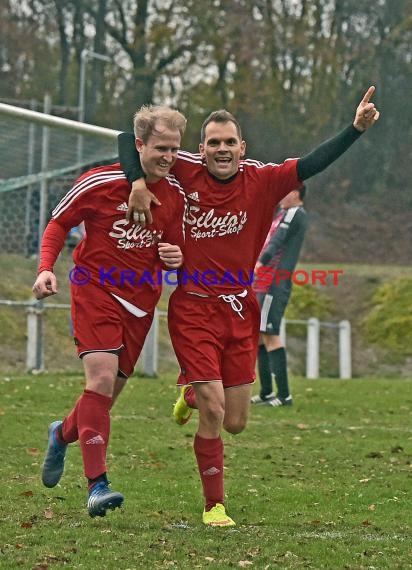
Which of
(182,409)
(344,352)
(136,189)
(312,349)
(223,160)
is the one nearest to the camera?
(136,189)

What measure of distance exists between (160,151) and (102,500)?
5.89 feet

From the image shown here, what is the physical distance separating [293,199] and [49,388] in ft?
10.8

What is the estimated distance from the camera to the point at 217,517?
19.6 ft

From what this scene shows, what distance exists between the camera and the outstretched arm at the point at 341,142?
614 cm

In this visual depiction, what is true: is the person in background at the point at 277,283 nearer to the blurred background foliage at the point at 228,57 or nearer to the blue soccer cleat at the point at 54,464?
the blue soccer cleat at the point at 54,464

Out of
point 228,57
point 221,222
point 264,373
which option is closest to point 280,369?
point 264,373

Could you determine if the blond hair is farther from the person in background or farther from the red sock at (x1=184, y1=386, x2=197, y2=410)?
the person in background

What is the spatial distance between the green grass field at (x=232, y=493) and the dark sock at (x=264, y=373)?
1.13 feet

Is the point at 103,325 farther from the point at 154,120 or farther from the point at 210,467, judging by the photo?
the point at 154,120

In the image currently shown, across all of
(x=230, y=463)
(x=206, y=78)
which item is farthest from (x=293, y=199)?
(x=206, y=78)

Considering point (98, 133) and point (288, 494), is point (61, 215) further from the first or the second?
point (98, 133)

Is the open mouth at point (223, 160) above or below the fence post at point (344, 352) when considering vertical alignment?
above

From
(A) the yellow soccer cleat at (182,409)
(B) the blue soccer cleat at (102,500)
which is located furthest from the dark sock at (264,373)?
(B) the blue soccer cleat at (102,500)

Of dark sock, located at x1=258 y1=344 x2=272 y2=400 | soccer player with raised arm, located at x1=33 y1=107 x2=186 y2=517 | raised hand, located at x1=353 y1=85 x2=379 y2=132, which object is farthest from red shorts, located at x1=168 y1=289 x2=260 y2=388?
dark sock, located at x1=258 y1=344 x2=272 y2=400
